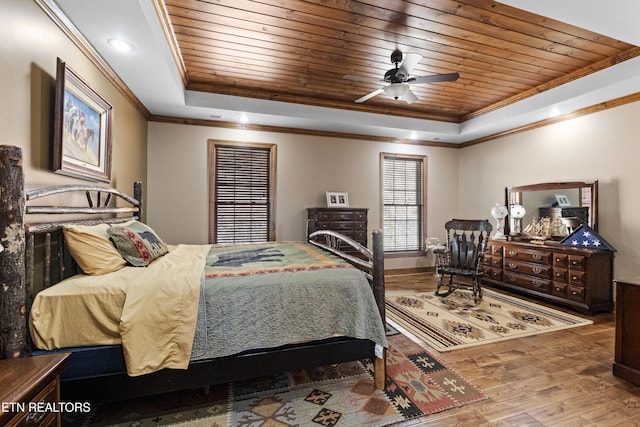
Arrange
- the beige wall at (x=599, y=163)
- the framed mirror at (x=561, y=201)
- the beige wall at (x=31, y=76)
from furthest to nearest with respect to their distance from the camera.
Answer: the framed mirror at (x=561, y=201) → the beige wall at (x=599, y=163) → the beige wall at (x=31, y=76)

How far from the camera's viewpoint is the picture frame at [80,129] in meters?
2.06

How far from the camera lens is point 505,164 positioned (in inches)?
201

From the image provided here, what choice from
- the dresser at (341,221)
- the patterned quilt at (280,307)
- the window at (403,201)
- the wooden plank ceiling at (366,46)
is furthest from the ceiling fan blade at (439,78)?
the window at (403,201)

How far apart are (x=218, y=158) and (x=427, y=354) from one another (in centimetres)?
380

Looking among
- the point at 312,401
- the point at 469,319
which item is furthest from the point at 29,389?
the point at 469,319

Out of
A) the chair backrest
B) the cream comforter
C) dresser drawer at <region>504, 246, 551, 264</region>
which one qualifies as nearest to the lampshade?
the chair backrest

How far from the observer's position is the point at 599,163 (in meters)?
3.88

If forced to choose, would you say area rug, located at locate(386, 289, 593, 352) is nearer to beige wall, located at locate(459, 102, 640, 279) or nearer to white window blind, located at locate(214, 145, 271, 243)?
beige wall, located at locate(459, 102, 640, 279)

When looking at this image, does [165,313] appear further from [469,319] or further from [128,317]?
[469,319]

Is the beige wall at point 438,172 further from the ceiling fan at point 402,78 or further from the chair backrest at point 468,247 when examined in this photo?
the ceiling fan at point 402,78

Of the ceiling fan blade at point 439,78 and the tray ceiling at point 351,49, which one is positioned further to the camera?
the ceiling fan blade at point 439,78

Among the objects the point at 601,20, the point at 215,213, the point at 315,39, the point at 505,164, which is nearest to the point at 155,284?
the point at 315,39

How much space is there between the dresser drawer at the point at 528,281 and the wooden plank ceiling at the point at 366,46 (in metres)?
2.49

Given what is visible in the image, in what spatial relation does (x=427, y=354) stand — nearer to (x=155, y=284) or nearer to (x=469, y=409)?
(x=469, y=409)
